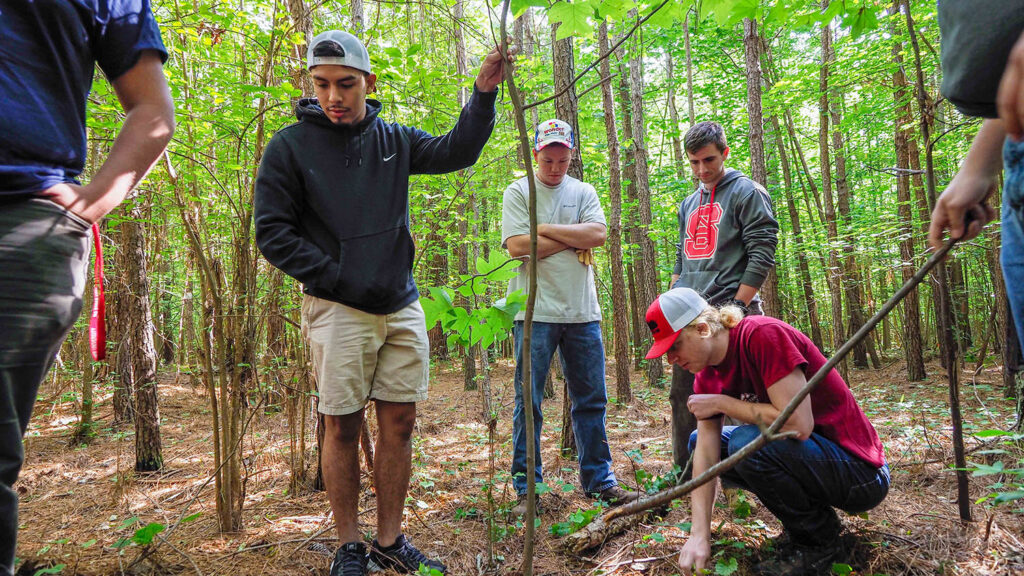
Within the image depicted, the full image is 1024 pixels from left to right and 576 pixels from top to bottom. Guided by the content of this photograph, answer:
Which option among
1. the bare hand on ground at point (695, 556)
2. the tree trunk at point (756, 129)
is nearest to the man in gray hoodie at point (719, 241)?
the bare hand on ground at point (695, 556)

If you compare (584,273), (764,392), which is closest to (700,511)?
(764,392)

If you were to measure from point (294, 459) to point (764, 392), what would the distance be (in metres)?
3.00

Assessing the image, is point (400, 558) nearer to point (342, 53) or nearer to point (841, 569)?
point (841, 569)

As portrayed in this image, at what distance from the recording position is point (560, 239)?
3176 mm

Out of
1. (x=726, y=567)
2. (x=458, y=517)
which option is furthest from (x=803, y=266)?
(x=726, y=567)

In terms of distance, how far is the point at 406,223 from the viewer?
2.53 metres

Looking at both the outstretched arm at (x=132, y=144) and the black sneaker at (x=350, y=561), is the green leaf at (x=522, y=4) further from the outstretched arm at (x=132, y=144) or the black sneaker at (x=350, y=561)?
the black sneaker at (x=350, y=561)

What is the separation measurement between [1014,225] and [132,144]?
2.00 m

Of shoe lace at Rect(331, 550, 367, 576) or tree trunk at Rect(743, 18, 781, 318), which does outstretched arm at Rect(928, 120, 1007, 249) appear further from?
tree trunk at Rect(743, 18, 781, 318)

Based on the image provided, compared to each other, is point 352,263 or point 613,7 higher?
point 613,7

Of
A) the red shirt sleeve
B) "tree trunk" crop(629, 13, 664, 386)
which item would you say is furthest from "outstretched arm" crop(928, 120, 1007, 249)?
"tree trunk" crop(629, 13, 664, 386)

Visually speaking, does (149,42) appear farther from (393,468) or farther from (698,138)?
(698,138)

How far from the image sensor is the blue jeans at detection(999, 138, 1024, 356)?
1051mm

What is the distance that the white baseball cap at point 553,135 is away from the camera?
3238 mm
